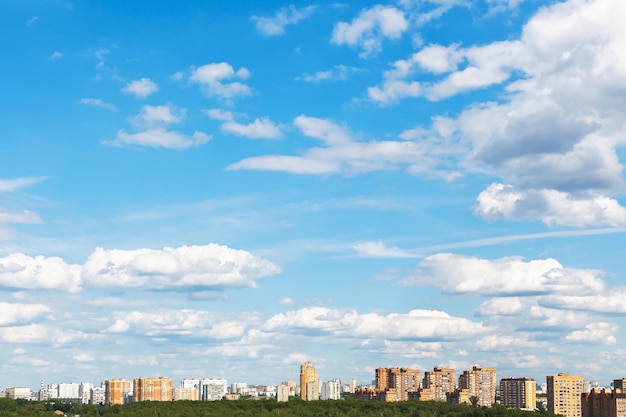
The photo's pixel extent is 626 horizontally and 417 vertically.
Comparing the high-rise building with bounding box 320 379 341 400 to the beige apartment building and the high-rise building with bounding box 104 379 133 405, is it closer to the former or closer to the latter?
the high-rise building with bounding box 104 379 133 405

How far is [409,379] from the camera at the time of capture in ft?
445

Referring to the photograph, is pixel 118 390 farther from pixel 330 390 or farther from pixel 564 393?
pixel 564 393

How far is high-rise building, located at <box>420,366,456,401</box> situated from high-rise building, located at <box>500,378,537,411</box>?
362 inches

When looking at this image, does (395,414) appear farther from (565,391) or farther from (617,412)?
(565,391)

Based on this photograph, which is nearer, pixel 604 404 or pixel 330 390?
pixel 604 404

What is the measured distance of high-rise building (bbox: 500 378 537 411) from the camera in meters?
134

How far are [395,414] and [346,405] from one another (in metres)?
8.78

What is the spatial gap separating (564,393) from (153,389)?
69.2m

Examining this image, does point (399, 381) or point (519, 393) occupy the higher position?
point (399, 381)

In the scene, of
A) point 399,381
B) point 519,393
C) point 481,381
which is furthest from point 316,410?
point 519,393

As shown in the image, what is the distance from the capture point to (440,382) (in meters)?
136

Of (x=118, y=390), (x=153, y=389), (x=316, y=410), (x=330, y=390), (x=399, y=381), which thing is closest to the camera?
(x=316, y=410)

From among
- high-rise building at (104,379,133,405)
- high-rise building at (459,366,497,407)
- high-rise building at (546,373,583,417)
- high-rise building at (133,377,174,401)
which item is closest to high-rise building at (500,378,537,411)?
high-rise building at (459,366,497,407)

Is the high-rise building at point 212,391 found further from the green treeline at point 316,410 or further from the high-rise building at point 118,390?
the green treeline at point 316,410
